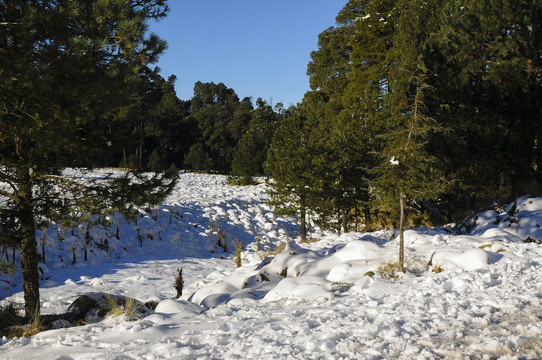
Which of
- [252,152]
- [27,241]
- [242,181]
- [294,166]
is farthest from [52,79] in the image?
[252,152]

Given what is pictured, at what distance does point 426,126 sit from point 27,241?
7343 millimetres

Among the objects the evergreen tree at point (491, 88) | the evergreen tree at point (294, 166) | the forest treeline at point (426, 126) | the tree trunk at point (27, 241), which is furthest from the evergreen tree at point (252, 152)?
the tree trunk at point (27, 241)

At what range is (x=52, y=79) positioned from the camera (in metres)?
5.13

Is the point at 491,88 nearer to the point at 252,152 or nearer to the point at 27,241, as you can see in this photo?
the point at 27,241

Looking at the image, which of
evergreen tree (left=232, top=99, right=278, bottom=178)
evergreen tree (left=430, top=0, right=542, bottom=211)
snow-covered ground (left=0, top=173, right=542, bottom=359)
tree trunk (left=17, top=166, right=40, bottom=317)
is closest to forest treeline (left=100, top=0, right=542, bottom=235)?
evergreen tree (left=430, top=0, right=542, bottom=211)

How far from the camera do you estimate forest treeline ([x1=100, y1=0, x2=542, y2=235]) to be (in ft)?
21.4

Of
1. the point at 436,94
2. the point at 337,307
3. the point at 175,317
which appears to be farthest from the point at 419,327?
the point at 436,94

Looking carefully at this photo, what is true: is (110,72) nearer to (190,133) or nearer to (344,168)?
(344,168)

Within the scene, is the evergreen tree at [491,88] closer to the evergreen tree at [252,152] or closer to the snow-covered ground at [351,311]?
the snow-covered ground at [351,311]

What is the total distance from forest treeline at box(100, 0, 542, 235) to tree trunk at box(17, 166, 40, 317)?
5.61 feet

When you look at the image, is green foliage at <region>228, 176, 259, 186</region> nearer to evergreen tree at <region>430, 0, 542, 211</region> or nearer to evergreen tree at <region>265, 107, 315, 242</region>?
evergreen tree at <region>265, 107, 315, 242</region>

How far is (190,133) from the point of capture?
157 ft

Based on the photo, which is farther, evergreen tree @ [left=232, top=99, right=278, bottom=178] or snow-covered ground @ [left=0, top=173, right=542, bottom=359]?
evergreen tree @ [left=232, top=99, right=278, bottom=178]

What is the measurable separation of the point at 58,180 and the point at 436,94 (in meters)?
11.4
